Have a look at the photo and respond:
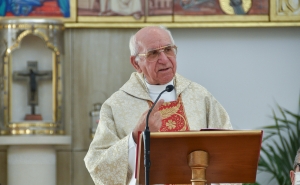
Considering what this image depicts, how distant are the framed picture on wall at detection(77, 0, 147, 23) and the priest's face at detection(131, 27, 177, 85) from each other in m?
3.12

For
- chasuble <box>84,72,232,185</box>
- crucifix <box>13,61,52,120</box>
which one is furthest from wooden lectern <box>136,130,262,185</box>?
crucifix <box>13,61,52,120</box>

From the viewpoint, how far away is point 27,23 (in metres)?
7.68

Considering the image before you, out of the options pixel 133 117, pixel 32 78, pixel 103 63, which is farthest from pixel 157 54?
pixel 32 78

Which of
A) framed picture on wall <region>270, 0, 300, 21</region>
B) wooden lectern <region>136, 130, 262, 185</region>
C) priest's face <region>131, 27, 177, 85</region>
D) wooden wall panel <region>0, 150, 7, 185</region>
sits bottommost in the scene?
wooden wall panel <region>0, 150, 7, 185</region>

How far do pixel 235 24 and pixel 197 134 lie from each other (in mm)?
4352

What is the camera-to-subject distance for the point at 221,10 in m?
7.88

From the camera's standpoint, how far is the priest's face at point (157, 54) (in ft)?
15.1

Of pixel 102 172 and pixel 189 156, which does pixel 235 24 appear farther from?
pixel 189 156

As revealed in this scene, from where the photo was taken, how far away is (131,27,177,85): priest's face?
4594mm

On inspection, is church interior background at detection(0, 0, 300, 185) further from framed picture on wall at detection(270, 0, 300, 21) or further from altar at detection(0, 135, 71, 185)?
altar at detection(0, 135, 71, 185)

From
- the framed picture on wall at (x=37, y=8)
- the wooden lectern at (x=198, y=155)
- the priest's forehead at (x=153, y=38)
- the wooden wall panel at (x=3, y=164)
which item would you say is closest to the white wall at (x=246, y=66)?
the framed picture on wall at (x=37, y=8)

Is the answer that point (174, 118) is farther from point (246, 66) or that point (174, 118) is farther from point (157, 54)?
point (246, 66)

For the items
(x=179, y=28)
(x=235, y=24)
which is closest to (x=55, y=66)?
(x=179, y=28)

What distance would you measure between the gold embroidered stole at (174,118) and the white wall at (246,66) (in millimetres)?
3069
